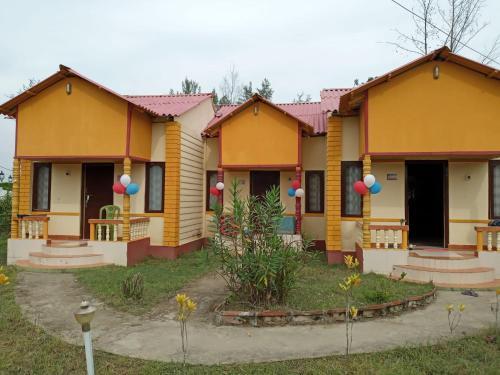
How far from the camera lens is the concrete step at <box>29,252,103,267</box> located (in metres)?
9.29

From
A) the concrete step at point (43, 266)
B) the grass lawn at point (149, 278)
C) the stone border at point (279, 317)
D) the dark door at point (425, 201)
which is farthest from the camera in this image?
the dark door at point (425, 201)

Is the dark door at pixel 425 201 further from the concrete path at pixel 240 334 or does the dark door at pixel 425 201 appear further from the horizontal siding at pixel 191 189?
the horizontal siding at pixel 191 189

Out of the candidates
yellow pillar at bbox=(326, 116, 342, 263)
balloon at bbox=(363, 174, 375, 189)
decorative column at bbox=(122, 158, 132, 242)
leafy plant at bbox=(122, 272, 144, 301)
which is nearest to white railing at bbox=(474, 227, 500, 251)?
balloon at bbox=(363, 174, 375, 189)

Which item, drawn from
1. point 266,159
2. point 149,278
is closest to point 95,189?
point 149,278

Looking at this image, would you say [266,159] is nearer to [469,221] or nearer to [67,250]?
[469,221]

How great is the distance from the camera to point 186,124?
38.6 ft

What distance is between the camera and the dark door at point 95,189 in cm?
1155

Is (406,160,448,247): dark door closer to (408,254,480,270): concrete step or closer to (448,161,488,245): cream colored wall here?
(448,161,488,245): cream colored wall

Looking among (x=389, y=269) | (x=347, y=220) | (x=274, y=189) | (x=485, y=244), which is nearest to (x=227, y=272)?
(x=274, y=189)

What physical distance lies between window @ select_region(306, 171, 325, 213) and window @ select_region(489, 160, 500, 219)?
4.60 metres

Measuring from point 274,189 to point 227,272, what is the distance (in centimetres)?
157

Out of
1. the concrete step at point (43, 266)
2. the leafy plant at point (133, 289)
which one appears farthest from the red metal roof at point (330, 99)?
the concrete step at point (43, 266)

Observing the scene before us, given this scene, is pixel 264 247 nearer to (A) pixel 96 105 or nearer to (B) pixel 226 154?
(B) pixel 226 154

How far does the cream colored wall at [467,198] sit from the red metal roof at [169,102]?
8079 millimetres
